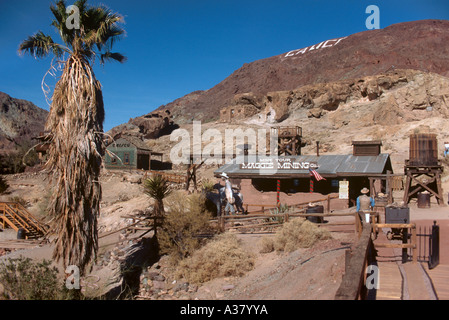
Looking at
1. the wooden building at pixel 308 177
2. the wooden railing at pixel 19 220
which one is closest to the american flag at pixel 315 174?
the wooden building at pixel 308 177

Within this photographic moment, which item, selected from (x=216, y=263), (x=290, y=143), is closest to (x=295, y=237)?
(x=216, y=263)

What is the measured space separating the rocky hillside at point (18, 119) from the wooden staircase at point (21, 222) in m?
75.1

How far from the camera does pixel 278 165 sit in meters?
23.8

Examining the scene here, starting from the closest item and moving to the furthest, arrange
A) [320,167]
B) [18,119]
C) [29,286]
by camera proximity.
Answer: [29,286] < [320,167] < [18,119]

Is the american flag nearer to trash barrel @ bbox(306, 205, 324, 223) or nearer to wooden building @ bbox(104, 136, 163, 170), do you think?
trash barrel @ bbox(306, 205, 324, 223)

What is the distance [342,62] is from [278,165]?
75175 mm

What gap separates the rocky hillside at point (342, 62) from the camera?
76.6 metres

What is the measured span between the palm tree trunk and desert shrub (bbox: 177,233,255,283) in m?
3.56

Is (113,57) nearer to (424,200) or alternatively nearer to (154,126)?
(424,200)

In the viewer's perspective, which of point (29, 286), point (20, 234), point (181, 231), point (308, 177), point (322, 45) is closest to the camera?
point (29, 286)

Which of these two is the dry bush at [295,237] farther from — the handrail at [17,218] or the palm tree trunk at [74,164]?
the handrail at [17,218]

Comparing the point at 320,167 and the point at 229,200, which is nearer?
the point at 229,200

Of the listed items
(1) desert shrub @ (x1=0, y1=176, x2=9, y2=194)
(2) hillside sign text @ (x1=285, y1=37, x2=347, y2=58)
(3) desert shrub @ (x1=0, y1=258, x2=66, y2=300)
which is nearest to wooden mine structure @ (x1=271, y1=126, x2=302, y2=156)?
(1) desert shrub @ (x1=0, y1=176, x2=9, y2=194)

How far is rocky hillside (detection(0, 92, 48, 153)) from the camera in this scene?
94644mm
